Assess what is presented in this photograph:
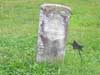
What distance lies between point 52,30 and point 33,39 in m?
2.55

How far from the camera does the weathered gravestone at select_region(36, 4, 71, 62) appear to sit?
26.6 feet

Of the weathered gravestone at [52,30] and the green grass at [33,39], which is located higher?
the weathered gravestone at [52,30]

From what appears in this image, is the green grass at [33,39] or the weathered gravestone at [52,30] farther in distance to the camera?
the weathered gravestone at [52,30]

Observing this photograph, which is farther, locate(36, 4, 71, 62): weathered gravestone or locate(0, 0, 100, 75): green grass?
locate(36, 4, 71, 62): weathered gravestone

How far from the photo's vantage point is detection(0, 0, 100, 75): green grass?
26.1 feet

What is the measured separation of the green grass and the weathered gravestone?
0.75 ft

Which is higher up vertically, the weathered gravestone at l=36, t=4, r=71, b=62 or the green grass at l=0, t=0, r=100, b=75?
the weathered gravestone at l=36, t=4, r=71, b=62

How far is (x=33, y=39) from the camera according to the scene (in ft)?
34.9

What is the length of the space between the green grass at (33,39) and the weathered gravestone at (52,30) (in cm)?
23

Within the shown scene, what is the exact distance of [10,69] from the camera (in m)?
7.82

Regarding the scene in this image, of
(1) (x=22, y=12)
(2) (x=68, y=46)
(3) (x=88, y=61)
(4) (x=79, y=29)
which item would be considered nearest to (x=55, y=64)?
(3) (x=88, y=61)

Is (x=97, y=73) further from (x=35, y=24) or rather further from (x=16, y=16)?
(x=16, y=16)

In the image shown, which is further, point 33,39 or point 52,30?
point 33,39

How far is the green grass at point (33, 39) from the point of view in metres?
7.96
